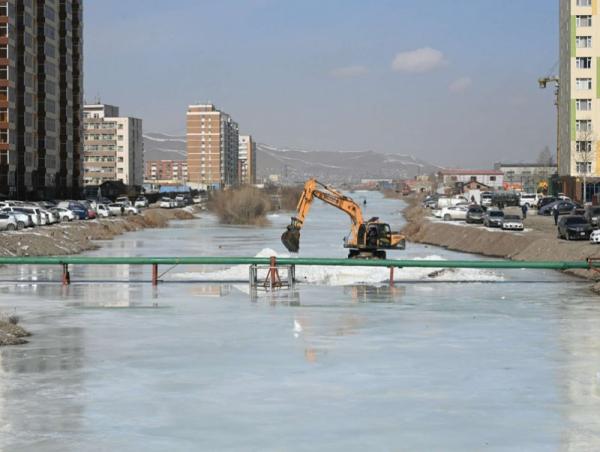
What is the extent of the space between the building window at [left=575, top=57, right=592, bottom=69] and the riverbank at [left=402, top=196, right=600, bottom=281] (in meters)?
37.8

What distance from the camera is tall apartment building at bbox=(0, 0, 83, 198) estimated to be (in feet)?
420

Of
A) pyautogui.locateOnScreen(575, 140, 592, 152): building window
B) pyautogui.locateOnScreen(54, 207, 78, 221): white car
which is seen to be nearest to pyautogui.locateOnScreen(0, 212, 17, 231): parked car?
pyautogui.locateOnScreen(54, 207, 78, 221): white car

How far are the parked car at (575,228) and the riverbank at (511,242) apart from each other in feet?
2.28

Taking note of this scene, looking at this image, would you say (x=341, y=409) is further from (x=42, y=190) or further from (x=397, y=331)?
(x=42, y=190)

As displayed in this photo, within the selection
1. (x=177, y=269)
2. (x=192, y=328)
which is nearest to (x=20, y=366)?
(x=192, y=328)


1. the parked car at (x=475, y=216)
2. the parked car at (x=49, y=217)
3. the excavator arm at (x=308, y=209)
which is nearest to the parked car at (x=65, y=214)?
the parked car at (x=49, y=217)

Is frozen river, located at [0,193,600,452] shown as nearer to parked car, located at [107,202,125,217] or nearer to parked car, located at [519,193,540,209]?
parked car, located at [107,202,125,217]

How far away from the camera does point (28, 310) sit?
31250 mm

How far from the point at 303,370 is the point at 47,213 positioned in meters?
66.4

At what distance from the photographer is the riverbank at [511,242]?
55.1m

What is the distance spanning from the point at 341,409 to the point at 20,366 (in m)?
7.43

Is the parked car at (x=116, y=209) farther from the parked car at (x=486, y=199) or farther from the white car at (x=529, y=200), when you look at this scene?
the white car at (x=529, y=200)

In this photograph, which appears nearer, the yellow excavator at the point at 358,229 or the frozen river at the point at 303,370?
the frozen river at the point at 303,370

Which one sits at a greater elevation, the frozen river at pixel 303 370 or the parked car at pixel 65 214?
the parked car at pixel 65 214
